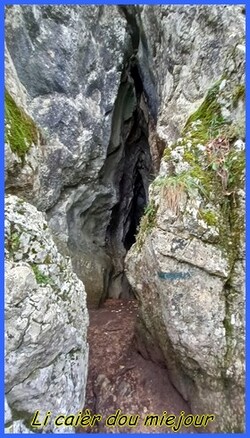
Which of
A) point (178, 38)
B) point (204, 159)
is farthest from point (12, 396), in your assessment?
point (178, 38)

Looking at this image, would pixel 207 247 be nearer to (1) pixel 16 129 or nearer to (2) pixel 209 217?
(2) pixel 209 217

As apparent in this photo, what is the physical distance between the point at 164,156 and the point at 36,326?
282 centimetres

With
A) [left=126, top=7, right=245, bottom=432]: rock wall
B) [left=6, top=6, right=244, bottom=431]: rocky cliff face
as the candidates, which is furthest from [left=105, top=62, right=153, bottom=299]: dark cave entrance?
[left=126, top=7, right=245, bottom=432]: rock wall

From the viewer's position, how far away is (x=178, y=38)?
5.13 m

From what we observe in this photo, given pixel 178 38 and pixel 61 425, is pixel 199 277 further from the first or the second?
pixel 178 38

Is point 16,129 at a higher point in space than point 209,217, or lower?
higher

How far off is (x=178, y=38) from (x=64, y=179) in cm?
370

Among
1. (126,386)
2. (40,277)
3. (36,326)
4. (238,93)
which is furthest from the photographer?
(126,386)

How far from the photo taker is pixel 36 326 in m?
2.75

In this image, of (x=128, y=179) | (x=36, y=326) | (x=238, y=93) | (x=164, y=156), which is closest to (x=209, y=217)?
(x=164, y=156)

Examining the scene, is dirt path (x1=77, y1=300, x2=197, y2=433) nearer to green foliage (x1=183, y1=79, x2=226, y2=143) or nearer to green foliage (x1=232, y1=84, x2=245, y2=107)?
green foliage (x1=183, y1=79, x2=226, y2=143)

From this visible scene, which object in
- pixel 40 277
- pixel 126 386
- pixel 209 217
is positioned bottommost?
pixel 126 386

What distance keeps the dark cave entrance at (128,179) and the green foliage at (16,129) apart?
17.0ft

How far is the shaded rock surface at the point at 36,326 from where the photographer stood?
8.73 ft
